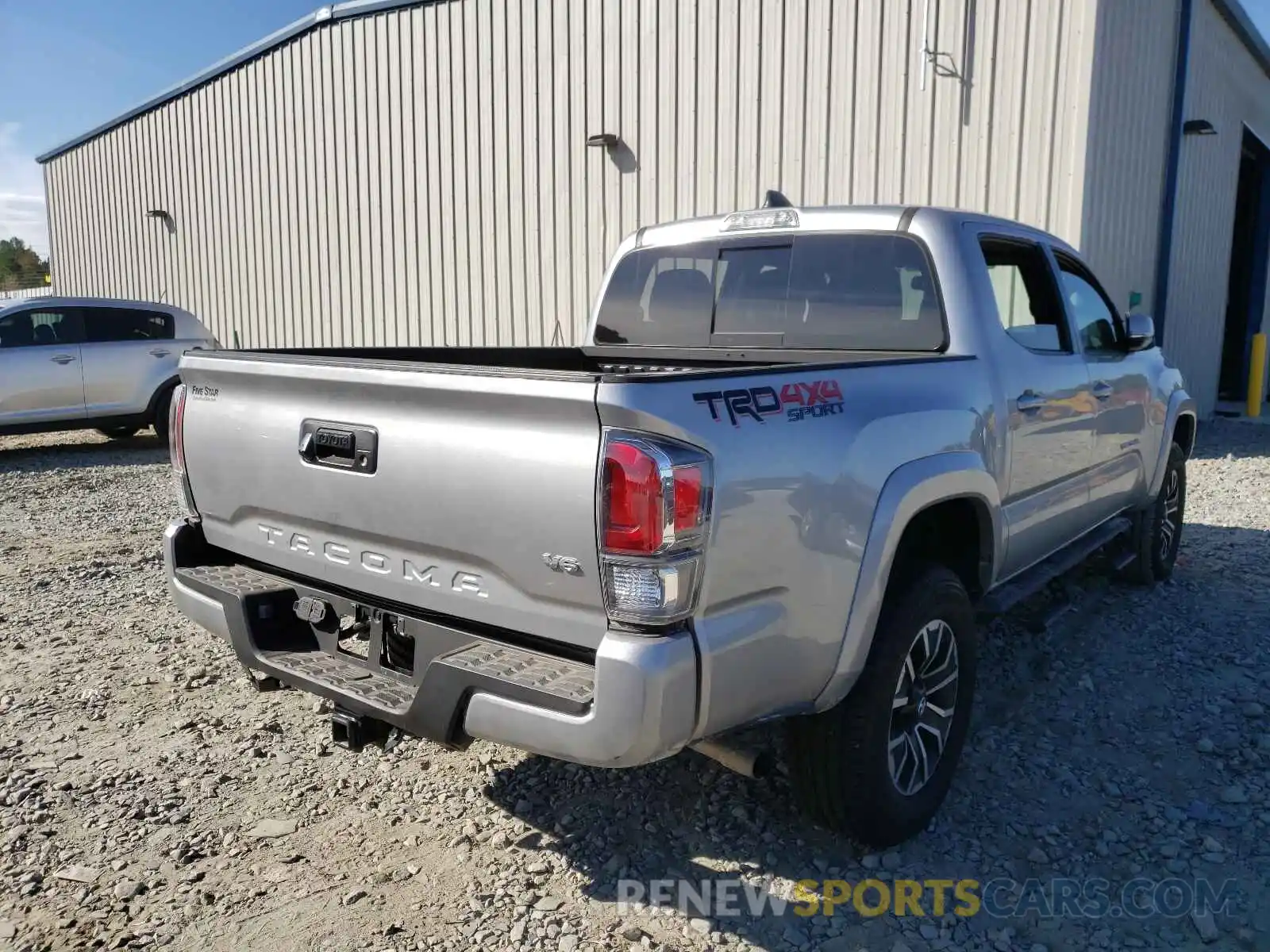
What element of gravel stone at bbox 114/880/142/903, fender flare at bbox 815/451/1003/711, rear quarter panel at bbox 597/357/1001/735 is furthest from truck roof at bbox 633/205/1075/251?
gravel stone at bbox 114/880/142/903

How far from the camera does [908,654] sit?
2887mm

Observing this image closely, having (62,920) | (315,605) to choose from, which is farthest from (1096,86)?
(62,920)

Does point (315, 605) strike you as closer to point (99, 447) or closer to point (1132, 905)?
point (1132, 905)

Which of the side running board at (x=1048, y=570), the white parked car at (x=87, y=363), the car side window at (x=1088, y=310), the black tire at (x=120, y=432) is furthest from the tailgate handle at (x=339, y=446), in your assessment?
the black tire at (x=120, y=432)

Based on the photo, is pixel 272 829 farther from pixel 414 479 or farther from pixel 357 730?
pixel 414 479

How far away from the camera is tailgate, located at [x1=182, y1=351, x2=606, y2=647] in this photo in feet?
7.22

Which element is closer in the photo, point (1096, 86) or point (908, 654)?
point (908, 654)

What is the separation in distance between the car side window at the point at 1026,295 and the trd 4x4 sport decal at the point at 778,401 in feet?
4.37

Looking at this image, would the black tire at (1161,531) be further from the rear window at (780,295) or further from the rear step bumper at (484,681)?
the rear step bumper at (484,681)

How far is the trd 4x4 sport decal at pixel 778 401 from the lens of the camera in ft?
7.36

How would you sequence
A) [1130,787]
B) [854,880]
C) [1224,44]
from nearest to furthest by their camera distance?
[854,880], [1130,787], [1224,44]

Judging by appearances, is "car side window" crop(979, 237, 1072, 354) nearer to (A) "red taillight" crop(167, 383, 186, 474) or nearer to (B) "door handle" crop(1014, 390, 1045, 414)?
(B) "door handle" crop(1014, 390, 1045, 414)

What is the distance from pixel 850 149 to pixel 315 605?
7940 millimetres

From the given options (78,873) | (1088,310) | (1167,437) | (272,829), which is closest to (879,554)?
(272,829)
